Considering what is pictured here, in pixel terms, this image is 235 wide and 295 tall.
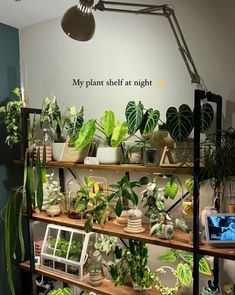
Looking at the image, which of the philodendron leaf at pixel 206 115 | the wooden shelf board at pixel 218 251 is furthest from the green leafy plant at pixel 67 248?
the philodendron leaf at pixel 206 115

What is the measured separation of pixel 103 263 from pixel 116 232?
35 cm

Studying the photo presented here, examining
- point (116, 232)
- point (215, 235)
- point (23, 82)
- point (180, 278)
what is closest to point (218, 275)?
point (180, 278)

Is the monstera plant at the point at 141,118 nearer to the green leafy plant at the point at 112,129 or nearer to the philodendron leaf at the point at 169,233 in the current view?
the green leafy plant at the point at 112,129

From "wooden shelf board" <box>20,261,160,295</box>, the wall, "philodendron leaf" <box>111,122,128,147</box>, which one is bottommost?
"wooden shelf board" <box>20,261,160,295</box>

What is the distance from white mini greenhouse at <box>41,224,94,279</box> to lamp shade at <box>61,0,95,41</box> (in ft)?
4.06

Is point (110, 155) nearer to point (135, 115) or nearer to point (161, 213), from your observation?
point (135, 115)

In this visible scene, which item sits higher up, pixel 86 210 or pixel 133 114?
pixel 133 114

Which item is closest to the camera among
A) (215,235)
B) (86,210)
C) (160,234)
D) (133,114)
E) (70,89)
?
(215,235)

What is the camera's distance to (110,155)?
1.79 m

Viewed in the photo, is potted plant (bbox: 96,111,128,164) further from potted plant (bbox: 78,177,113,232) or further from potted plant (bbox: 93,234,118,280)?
potted plant (bbox: 93,234,118,280)

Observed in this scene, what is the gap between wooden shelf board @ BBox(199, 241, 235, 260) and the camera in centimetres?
134

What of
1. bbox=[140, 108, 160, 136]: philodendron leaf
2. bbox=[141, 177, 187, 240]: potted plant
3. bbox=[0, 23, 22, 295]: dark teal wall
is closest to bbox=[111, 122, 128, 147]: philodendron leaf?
bbox=[140, 108, 160, 136]: philodendron leaf

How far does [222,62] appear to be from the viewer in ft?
5.40

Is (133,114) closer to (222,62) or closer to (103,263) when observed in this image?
(222,62)
